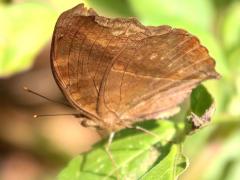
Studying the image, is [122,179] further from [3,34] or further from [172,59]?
[3,34]

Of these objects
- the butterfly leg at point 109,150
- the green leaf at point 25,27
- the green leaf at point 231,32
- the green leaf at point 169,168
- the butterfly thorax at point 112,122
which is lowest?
the butterfly leg at point 109,150

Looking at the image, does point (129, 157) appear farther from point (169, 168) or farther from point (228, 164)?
point (228, 164)

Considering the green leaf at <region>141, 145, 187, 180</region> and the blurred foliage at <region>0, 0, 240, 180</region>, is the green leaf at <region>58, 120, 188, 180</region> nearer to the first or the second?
the blurred foliage at <region>0, 0, 240, 180</region>

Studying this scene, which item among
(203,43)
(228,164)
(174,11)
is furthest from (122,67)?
(228,164)

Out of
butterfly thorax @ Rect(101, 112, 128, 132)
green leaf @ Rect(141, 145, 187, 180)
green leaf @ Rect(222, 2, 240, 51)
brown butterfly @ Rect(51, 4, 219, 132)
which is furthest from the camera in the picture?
green leaf @ Rect(222, 2, 240, 51)

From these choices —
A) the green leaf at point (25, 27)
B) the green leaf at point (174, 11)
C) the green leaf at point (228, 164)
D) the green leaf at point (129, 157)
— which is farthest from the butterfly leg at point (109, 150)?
the green leaf at point (228, 164)

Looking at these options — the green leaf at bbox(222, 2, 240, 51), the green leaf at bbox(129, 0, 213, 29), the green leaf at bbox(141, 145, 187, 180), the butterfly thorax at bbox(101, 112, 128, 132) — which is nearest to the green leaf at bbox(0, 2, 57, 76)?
the green leaf at bbox(129, 0, 213, 29)

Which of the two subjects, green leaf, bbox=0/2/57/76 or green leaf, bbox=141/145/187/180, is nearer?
green leaf, bbox=141/145/187/180

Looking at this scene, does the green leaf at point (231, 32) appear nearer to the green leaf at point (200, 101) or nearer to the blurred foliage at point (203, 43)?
the blurred foliage at point (203, 43)
